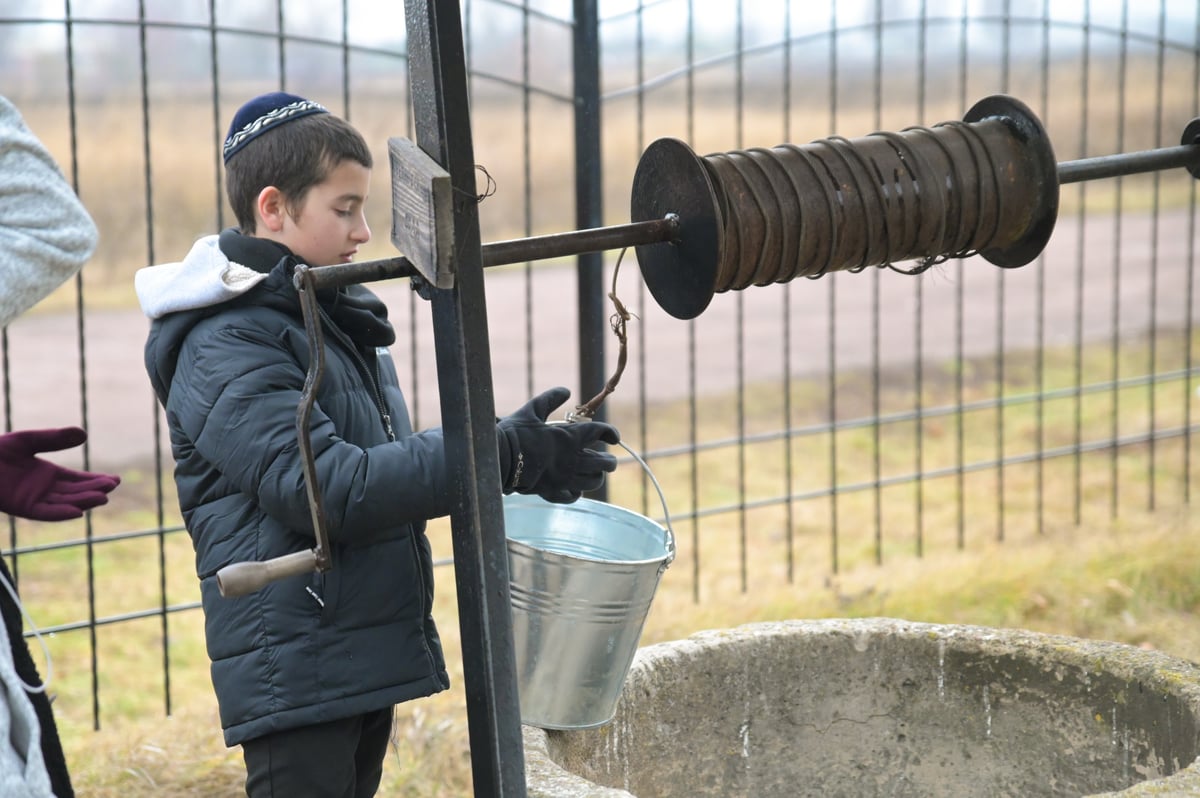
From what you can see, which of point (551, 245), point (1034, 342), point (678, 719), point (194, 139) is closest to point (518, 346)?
point (1034, 342)

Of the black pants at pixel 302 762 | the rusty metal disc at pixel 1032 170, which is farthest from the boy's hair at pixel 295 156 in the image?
the rusty metal disc at pixel 1032 170

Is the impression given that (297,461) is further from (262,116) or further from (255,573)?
(262,116)

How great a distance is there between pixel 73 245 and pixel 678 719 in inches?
53.0

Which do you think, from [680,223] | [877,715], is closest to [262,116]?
[680,223]

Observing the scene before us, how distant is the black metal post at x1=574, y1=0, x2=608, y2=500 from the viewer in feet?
9.58

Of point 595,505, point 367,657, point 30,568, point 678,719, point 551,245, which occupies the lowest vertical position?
point 30,568

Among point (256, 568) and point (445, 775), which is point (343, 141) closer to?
point (256, 568)

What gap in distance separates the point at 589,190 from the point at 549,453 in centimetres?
146

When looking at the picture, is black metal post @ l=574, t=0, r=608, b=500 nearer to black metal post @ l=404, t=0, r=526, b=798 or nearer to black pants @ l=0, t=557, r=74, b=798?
black metal post @ l=404, t=0, r=526, b=798

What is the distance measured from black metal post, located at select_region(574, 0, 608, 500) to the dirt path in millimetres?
3179

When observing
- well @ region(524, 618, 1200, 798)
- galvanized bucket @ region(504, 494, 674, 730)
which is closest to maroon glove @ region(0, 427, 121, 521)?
galvanized bucket @ region(504, 494, 674, 730)

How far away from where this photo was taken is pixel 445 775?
308 centimetres

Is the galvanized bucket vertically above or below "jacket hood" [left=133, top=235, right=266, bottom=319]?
below

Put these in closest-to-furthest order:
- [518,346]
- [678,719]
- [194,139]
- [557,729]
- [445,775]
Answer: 1. [557,729]
2. [678,719]
3. [445,775]
4. [518,346]
5. [194,139]
